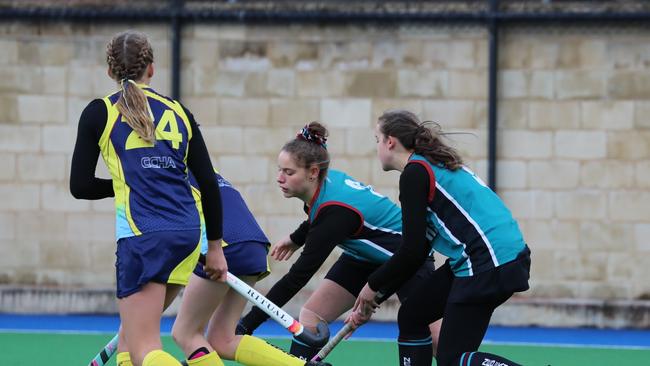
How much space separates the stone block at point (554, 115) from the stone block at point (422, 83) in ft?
1.99

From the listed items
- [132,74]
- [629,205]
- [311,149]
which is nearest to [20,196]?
[629,205]

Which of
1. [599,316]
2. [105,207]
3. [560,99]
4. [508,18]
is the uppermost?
[508,18]

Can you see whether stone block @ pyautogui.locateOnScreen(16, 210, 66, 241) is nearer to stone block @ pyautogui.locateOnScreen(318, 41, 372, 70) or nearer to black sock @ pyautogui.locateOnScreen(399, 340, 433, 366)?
stone block @ pyautogui.locateOnScreen(318, 41, 372, 70)

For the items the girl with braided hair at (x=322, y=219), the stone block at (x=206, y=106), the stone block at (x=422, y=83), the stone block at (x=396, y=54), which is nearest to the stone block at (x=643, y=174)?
the stone block at (x=422, y=83)

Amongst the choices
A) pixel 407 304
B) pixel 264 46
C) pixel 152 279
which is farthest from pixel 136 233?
pixel 264 46

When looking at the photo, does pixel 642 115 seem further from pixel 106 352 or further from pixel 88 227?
pixel 106 352

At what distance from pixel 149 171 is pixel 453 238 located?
1329 mm

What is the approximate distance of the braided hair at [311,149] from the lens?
5.75m

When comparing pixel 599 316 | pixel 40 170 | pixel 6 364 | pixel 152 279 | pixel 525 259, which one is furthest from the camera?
pixel 40 170

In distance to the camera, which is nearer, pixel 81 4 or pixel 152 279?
pixel 152 279

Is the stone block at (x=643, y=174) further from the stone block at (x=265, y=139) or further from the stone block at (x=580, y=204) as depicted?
the stone block at (x=265, y=139)

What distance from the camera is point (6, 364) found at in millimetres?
7516

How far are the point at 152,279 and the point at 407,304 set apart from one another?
4.20 feet

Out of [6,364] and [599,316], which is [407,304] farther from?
[599,316]
